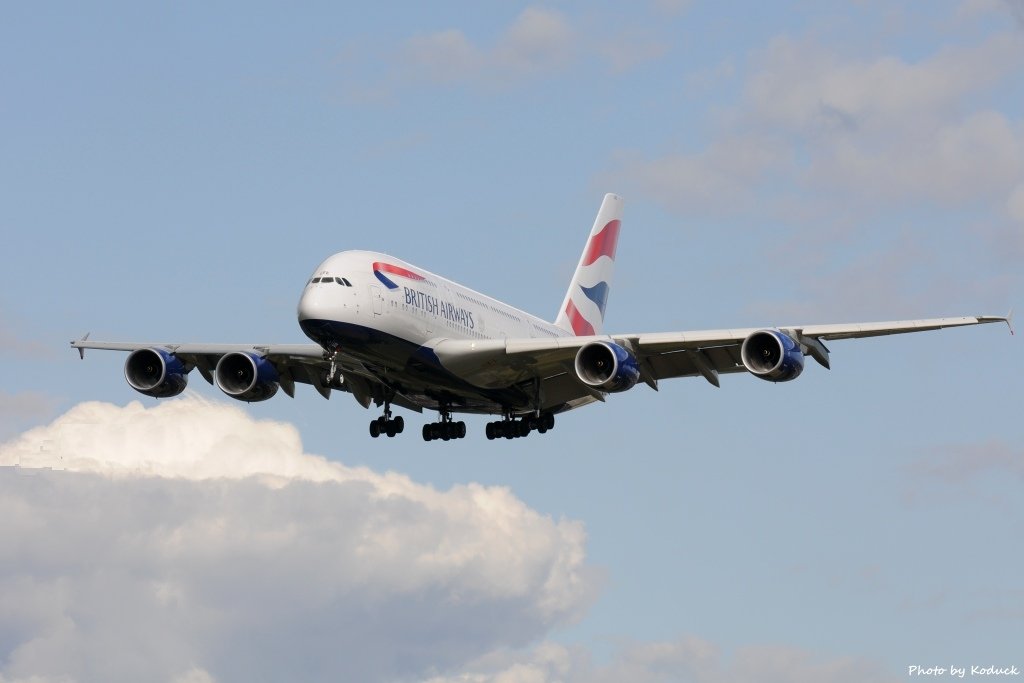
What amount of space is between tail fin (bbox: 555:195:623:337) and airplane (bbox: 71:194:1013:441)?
230 inches

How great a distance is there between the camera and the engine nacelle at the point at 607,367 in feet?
147

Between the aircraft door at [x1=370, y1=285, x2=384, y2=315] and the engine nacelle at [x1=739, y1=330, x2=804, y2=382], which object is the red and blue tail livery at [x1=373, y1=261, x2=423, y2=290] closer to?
the aircraft door at [x1=370, y1=285, x2=384, y2=315]

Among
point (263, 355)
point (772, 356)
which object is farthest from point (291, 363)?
point (772, 356)

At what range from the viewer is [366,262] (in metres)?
44.5

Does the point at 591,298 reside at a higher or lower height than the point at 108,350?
higher

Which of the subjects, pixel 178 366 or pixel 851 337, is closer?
pixel 851 337

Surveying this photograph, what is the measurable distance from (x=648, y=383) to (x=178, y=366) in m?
14.4

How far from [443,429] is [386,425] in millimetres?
2029

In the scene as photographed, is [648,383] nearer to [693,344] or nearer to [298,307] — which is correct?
[693,344]

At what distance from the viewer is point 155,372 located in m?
50.9

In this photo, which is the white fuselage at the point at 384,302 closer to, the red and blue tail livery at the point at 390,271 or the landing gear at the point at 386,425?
the red and blue tail livery at the point at 390,271

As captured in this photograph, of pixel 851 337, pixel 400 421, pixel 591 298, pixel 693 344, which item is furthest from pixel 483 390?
pixel 591 298

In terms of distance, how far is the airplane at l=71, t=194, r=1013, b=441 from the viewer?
144 ft

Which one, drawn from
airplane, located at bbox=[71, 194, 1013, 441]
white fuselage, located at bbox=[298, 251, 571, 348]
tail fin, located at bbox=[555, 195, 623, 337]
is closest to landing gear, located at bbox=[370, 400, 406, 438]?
airplane, located at bbox=[71, 194, 1013, 441]
